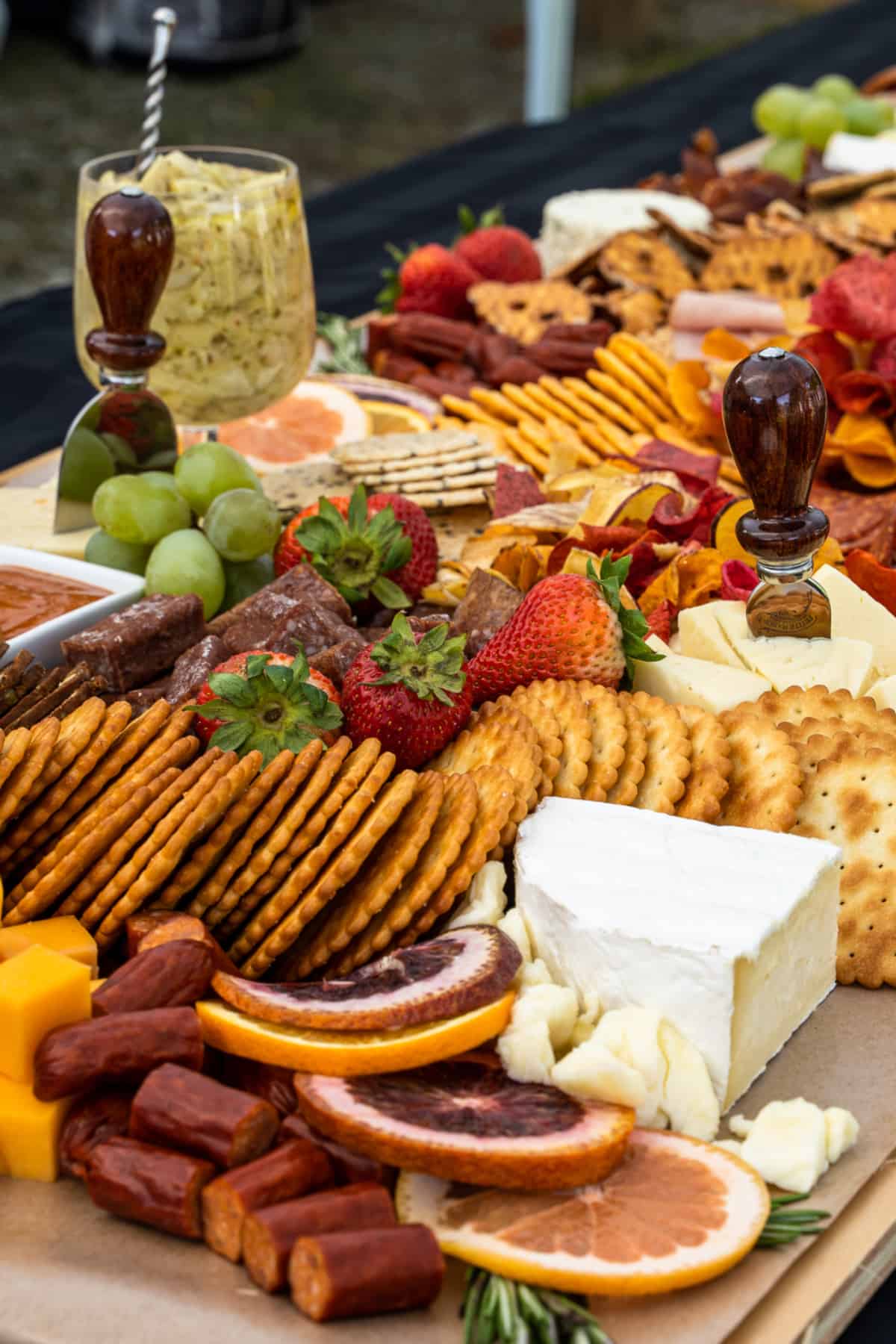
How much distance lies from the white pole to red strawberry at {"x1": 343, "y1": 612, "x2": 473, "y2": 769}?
3.83 metres

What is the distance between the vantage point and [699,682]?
1590mm

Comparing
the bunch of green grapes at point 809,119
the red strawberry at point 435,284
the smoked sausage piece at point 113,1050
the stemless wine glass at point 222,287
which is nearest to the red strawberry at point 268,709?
the smoked sausage piece at point 113,1050

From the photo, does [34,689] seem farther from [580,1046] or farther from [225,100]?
[225,100]

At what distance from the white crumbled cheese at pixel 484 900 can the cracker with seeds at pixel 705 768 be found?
183 mm

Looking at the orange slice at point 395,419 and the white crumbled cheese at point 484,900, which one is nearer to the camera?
the white crumbled cheese at point 484,900

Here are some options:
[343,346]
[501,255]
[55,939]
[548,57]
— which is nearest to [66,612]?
[55,939]

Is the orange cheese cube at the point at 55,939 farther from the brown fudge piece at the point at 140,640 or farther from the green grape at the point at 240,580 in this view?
the green grape at the point at 240,580

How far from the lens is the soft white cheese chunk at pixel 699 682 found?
157cm

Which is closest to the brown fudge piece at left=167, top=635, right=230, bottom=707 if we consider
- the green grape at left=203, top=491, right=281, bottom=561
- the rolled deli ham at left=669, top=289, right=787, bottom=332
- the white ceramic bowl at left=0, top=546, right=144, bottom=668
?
the white ceramic bowl at left=0, top=546, right=144, bottom=668

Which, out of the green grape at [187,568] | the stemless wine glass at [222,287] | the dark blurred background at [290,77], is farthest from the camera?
the dark blurred background at [290,77]

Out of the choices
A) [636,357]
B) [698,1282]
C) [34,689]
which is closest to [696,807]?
[698,1282]

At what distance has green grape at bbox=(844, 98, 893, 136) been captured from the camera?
3693mm

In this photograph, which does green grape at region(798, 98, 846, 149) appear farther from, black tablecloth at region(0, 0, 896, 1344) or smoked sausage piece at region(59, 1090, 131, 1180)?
smoked sausage piece at region(59, 1090, 131, 1180)

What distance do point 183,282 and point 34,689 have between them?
807 millimetres
